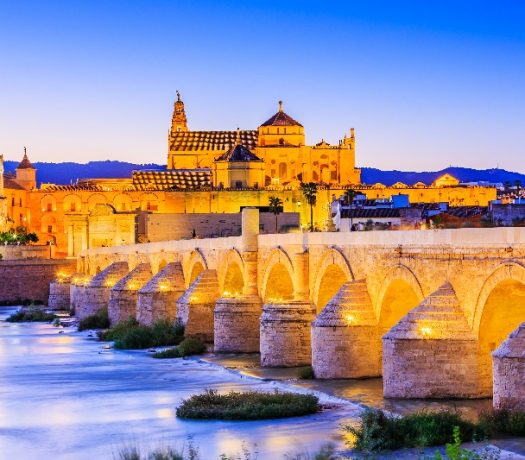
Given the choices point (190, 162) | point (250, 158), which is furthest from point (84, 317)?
point (190, 162)

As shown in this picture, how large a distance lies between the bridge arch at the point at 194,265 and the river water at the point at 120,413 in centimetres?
566

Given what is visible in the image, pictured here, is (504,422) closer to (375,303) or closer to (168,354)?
(375,303)

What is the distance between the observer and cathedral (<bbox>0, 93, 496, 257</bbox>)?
91.1 metres

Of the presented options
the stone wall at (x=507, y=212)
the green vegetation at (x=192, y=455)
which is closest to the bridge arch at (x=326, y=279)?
the green vegetation at (x=192, y=455)

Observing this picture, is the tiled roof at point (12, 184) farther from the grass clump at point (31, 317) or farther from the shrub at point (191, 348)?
the shrub at point (191, 348)

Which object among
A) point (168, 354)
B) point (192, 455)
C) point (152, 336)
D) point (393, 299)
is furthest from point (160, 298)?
point (192, 455)

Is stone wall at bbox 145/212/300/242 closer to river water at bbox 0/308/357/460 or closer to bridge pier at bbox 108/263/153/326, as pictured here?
bridge pier at bbox 108/263/153/326

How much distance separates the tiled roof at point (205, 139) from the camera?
104562mm

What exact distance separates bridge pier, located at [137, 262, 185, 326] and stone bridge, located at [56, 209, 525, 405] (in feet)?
9.91

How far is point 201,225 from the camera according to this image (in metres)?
67.2

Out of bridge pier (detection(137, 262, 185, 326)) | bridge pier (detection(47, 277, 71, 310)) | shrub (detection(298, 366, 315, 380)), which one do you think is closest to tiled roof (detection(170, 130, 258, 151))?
bridge pier (detection(47, 277, 71, 310))

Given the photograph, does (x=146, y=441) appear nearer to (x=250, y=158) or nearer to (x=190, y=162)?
(x=250, y=158)

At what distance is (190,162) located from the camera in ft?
345

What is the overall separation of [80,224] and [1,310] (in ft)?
50.6
